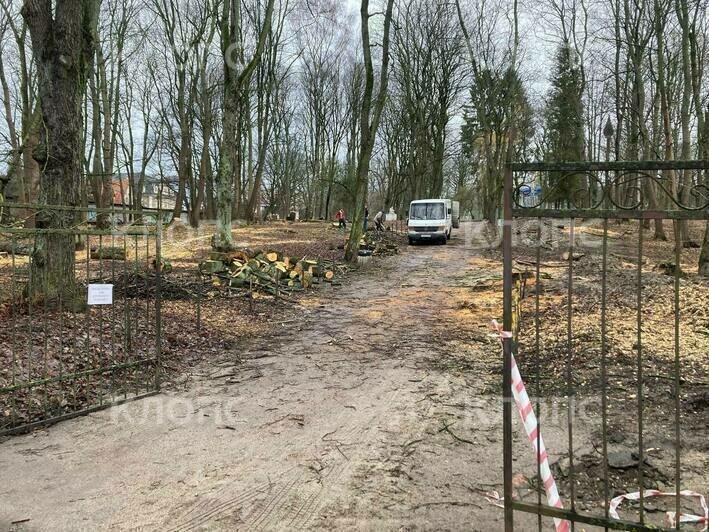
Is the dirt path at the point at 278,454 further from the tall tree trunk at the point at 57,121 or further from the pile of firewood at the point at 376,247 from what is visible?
the pile of firewood at the point at 376,247

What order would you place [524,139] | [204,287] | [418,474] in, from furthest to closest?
[524,139], [204,287], [418,474]

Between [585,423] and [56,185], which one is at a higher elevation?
[56,185]

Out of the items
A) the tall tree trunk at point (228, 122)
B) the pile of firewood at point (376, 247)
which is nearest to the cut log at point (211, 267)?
the tall tree trunk at point (228, 122)

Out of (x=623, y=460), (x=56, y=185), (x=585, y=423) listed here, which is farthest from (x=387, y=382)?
(x=56, y=185)

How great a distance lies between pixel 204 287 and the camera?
451 inches

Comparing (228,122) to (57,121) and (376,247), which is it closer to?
(57,121)

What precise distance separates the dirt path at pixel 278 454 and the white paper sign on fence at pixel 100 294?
1.15 meters

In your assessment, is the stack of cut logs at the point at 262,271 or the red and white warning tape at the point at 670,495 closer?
the red and white warning tape at the point at 670,495

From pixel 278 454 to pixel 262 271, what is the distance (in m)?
8.67

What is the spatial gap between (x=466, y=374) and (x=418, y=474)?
2669 mm

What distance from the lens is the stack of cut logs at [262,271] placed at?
39.9 ft

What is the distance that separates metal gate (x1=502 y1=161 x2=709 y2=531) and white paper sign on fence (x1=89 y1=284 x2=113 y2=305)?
4.12m

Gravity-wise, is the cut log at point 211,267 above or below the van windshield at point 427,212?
below

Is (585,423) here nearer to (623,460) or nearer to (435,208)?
(623,460)
